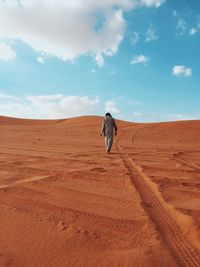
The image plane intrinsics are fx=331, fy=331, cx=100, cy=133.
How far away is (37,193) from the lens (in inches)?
193

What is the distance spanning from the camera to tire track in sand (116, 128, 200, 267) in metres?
2.84

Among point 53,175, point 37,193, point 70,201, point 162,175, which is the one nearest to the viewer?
point 70,201

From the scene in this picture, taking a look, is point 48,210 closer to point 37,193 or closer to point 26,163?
point 37,193

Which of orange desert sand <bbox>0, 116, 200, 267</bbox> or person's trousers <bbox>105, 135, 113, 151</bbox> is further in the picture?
person's trousers <bbox>105, 135, 113, 151</bbox>

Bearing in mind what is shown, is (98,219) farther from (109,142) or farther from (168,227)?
(109,142)

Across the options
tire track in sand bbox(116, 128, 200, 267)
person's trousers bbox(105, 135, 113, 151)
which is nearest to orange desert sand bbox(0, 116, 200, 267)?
tire track in sand bbox(116, 128, 200, 267)

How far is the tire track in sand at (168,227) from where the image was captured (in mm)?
2838

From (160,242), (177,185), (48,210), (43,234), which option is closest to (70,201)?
(48,210)

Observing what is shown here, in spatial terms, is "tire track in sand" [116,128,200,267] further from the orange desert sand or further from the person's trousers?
the person's trousers

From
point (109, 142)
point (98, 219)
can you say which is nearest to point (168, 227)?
point (98, 219)

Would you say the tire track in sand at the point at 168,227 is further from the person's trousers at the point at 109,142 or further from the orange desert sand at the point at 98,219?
the person's trousers at the point at 109,142

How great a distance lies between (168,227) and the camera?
3.55m

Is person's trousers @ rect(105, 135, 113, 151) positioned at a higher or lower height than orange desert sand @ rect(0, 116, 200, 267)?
higher

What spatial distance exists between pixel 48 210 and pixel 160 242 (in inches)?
60.8
